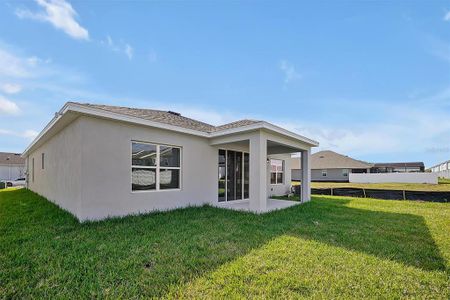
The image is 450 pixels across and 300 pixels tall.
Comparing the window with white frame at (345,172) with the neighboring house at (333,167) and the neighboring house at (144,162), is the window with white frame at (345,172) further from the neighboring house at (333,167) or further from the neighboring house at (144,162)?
the neighboring house at (144,162)

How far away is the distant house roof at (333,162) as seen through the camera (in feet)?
117

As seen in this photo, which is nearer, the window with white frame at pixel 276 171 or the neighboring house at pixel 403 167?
the window with white frame at pixel 276 171

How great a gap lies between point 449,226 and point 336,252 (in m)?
4.73

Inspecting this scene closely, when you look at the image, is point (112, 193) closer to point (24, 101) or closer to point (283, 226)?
point (283, 226)

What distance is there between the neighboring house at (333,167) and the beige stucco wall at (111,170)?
33001 millimetres

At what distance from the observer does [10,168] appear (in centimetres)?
3484

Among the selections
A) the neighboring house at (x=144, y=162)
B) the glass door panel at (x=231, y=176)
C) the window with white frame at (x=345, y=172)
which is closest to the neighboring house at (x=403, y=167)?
the window with white frame at (x=345, y=172)

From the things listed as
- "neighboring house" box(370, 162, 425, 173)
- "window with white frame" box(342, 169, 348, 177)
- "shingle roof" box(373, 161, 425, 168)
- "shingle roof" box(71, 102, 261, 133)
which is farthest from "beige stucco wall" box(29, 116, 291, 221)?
"shingle roof" box(373, 161, 425, 168)

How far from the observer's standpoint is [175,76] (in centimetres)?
1187

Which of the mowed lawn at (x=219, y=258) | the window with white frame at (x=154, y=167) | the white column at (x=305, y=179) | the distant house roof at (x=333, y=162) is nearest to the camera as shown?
the mowed lawn at (x=219, y=258)

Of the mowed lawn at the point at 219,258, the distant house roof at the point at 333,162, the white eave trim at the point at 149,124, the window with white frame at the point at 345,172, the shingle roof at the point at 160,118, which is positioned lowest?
the window with white frame at the point at 345,172

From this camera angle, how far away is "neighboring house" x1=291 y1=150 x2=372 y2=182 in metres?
35.9

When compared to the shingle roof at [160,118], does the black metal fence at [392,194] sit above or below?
below

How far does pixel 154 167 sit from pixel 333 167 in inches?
1390
